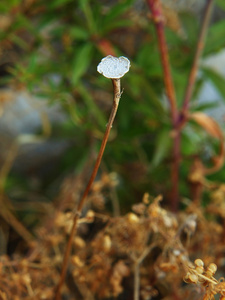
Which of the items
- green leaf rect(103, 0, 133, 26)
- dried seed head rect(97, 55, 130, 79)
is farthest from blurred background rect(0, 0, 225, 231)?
dried seed head rect(97, 55, 130, 79)

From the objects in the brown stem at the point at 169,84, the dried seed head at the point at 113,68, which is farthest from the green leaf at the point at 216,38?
the dried seed head at the point at 113,68

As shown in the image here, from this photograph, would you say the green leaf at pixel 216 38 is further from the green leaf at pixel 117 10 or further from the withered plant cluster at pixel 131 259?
the withered plant cluster at pixel 131 259

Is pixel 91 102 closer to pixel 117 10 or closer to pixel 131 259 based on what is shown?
pixel 117 10

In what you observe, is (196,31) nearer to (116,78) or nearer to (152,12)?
(152,12)

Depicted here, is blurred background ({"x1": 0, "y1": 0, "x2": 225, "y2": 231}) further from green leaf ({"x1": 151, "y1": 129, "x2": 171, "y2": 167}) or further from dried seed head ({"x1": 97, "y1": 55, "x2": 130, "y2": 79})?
dried seed head ({"x1": 97, "y1": 55, "x2": 130, "y2": 79})

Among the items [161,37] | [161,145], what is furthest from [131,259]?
[161,37]

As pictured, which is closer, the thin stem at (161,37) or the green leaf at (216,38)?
the thin stem at (161,37)

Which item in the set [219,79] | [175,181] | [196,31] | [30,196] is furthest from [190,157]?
[30,196]
